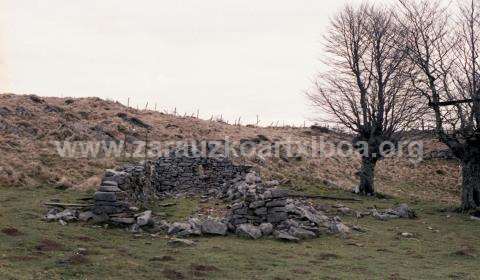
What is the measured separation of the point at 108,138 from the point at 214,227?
2814 centimetres

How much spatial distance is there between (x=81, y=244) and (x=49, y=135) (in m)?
28.2

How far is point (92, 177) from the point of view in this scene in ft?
107

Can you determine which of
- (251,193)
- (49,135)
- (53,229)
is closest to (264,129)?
(49,135)

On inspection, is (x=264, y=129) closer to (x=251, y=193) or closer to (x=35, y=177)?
(x=35, y=177)

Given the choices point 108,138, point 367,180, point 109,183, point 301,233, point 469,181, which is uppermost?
point 108,138

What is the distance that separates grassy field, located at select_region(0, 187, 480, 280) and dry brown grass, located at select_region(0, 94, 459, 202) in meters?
11.1

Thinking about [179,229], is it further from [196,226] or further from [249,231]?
[249,231]

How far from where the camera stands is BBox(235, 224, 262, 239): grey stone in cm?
1983

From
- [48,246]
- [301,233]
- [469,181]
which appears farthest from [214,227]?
[469,181]

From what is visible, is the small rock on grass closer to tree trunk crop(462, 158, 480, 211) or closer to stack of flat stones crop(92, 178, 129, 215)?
stack of flat stones crop(92, 178, 129, 215)

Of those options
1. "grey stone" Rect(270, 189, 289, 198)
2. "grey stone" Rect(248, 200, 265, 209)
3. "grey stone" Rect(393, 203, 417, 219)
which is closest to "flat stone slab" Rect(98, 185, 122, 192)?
"grey stone" Rect(248, 200, 265, 209)

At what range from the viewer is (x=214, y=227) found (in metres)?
20.1

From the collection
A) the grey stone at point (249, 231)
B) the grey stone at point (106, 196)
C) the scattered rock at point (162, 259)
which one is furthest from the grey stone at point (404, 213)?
the scattered rock at point (162, 259)

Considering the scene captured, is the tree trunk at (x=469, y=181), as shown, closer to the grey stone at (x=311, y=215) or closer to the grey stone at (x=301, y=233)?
the grey stone at (x=311, y=215)
